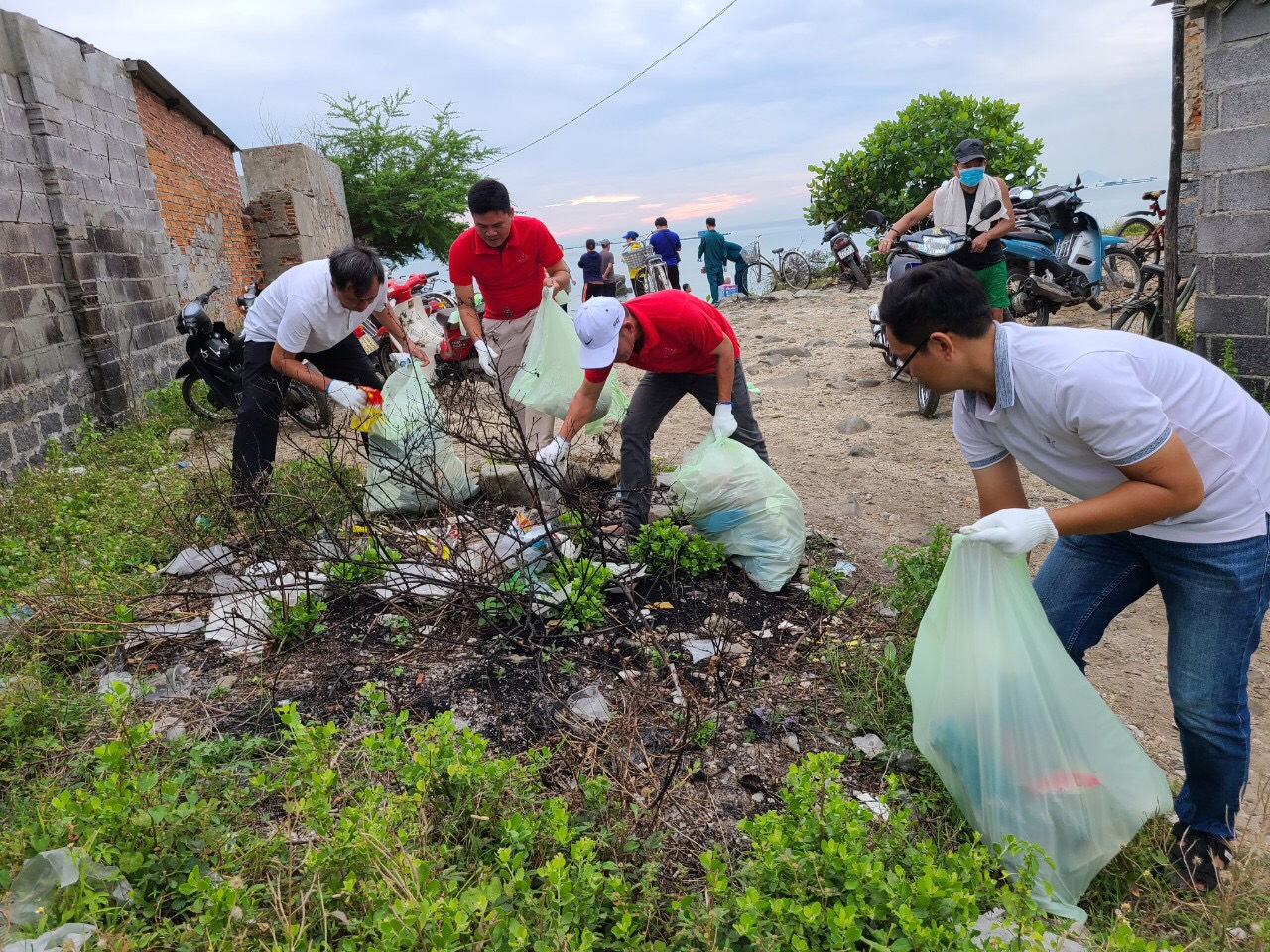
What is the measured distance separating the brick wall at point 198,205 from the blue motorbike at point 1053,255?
723 centimetres

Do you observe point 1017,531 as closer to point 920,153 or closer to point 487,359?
point 487,359

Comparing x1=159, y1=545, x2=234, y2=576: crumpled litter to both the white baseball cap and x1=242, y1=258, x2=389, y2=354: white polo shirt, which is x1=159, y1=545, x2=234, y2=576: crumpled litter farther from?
the white baseball cap

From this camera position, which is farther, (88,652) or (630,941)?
(88,652)

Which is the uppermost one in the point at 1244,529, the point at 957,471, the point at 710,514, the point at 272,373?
the point at 272,373

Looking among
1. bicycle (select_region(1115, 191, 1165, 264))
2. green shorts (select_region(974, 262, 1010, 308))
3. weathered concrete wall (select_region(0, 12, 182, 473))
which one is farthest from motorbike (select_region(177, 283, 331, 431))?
bicycle (select_region(1115, 191, 1165, 264))

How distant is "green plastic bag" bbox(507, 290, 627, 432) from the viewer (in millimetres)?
3781

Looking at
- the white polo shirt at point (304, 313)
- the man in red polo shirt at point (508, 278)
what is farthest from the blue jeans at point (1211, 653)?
the white polo shirt at point (304, 313)

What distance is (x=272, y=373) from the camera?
3771 millimetres

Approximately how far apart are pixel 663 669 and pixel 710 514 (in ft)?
2.51

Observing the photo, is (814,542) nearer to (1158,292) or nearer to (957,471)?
(957,471)

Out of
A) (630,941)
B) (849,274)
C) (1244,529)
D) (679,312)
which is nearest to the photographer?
(630,941)

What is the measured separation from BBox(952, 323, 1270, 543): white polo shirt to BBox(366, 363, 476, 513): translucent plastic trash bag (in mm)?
2443

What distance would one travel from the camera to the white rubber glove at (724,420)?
10.5 ft

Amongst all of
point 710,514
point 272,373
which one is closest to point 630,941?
point 710,514
